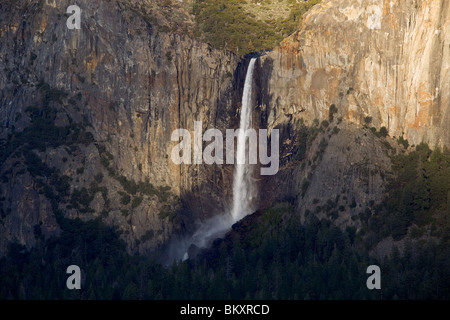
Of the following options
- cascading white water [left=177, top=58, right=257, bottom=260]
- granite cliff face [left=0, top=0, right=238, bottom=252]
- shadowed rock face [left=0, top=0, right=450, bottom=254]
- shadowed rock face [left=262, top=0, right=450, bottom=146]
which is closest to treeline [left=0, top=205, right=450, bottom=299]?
shadowed rock face [left=0, top=0, right=450, bottom=254]

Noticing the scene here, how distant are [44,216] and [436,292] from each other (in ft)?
192

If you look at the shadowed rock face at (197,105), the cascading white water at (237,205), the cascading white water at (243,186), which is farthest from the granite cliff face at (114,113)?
the cascading white water at (243,186)

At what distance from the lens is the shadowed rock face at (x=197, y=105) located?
183 m

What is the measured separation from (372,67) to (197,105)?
28803mm

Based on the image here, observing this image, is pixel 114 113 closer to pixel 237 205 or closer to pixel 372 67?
pixel 237 205

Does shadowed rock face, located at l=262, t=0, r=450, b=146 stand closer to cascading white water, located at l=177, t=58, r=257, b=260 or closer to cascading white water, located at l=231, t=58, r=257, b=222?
cascading white water, located at l=231, t=58, r=257, b=222

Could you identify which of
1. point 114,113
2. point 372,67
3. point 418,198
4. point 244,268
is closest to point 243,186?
point 244,268

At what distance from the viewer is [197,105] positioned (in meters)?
200

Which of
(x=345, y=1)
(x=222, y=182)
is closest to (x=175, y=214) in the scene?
(x=222, y=182)

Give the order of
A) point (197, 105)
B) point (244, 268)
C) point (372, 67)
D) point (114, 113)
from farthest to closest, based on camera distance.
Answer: point (197, 105) → point (114, 113) → point (372, 67) → point (244, 268)

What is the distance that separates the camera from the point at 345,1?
19025 cm

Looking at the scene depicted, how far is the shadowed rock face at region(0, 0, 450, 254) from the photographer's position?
602 feet

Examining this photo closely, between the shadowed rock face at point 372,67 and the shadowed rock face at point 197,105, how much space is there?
0.17 metres
